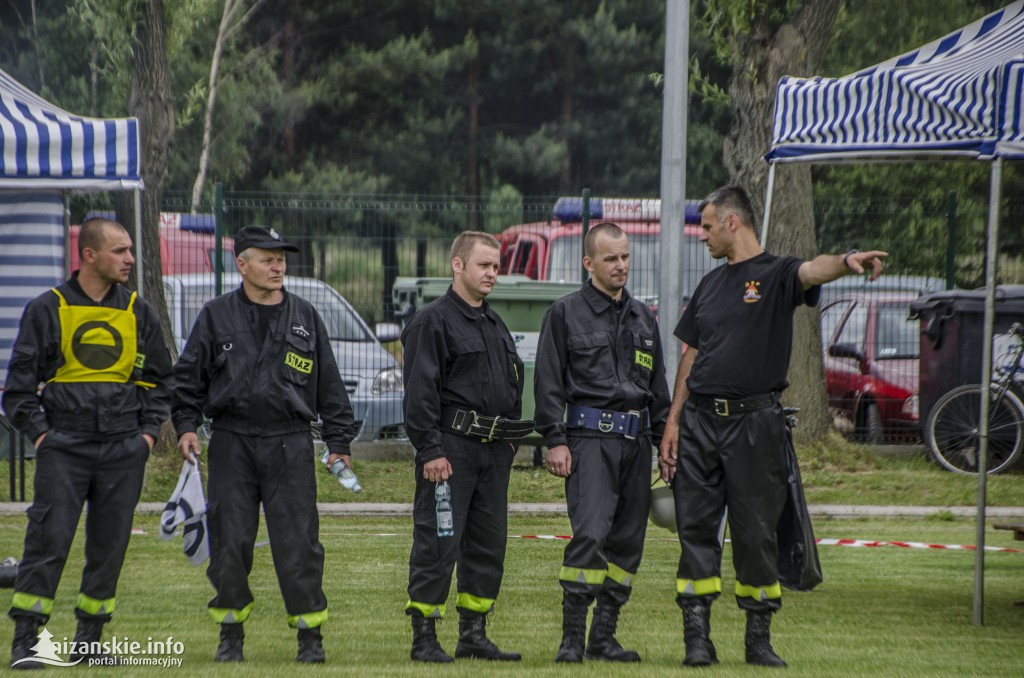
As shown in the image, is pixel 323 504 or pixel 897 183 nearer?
pixel 323 504

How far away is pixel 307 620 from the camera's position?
21.6ft

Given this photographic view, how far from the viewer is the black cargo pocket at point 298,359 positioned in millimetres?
6633

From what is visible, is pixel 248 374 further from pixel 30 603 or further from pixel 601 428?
pixel 601 428

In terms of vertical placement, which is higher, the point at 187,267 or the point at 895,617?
the point at 187,267

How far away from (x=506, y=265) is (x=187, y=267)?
3.49m

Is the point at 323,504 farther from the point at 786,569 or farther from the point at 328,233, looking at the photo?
the point at 786,569

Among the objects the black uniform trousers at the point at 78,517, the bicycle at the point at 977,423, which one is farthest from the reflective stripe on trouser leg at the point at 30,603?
the bicycle at the point at 977,423

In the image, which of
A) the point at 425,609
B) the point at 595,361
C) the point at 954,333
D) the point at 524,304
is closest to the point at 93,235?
the point at 425,609

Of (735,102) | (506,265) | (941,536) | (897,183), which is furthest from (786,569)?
(897,183)

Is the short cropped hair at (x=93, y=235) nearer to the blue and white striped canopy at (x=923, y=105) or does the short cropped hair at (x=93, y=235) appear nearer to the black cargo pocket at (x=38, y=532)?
the black cargo pocket at (x=38, y=532)

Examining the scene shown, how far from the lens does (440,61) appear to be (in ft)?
118

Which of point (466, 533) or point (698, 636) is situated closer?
point (698, 636)

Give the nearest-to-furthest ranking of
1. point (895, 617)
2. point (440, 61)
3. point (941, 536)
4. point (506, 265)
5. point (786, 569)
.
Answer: point (786, 569) → point (895, 617) → point (941, 536) → point (506, 265) → point (440, 61)

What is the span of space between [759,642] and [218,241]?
9286 mm
